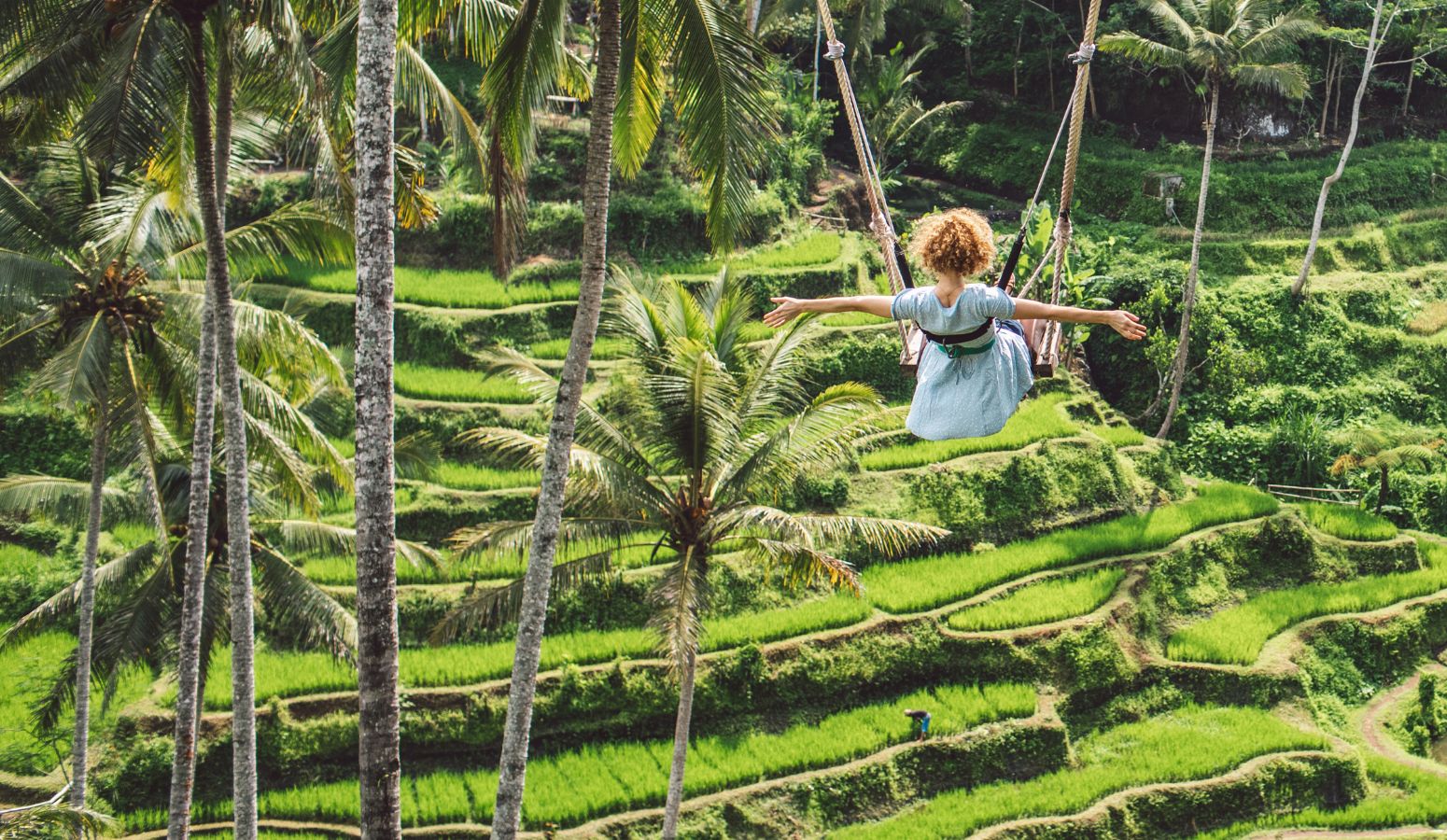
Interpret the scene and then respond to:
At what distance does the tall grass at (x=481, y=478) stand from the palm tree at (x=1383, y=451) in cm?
1039

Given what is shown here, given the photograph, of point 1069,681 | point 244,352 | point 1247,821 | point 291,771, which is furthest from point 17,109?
point 1247,821

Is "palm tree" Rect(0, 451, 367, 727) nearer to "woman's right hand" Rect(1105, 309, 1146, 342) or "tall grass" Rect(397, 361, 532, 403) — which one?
"tall grass" Rect(397, 361, 532, 403)

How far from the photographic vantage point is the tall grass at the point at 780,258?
66.5 ft

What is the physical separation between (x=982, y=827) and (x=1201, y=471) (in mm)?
8790

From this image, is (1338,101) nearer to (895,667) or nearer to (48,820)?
(895,667)

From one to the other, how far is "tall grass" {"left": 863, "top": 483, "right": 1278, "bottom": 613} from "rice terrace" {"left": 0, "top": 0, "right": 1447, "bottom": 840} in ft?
0.23

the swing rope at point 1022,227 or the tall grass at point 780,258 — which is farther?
the tall grass at point 780,258

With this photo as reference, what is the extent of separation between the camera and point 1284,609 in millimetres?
16375

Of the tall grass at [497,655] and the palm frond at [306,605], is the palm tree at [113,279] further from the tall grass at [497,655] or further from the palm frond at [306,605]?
the tall grass at [497,655]

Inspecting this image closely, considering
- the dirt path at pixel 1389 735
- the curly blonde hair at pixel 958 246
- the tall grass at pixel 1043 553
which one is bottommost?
the dirt path at pixel 1389 735

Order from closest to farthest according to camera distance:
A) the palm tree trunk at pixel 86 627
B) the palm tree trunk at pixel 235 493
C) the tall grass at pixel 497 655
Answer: the palm tree trunk at pixel 235 493
the palm tree trunk at pixel 86 627
the tall grass at pixel 497 655

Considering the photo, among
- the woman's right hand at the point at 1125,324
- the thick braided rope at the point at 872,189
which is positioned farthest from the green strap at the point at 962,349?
the woman's right hand at the point at 1125,324

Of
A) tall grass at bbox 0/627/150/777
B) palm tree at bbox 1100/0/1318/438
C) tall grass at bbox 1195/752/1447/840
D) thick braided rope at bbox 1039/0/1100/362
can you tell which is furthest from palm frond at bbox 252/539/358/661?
palm tree at bbox 1100/0/1318/438

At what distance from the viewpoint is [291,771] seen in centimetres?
1301
